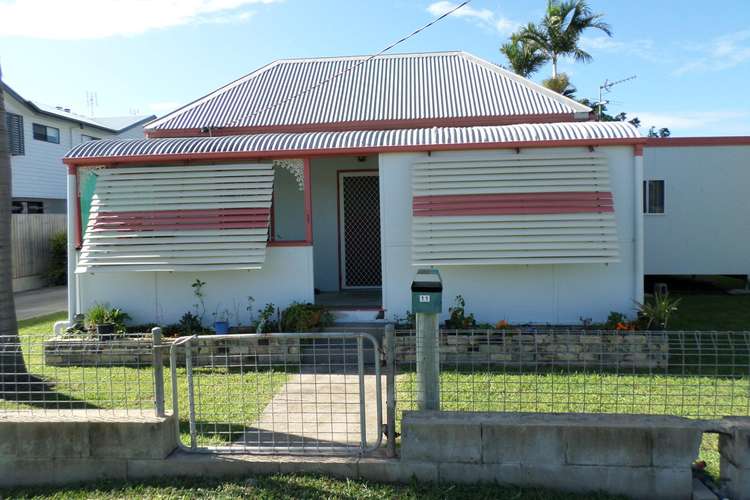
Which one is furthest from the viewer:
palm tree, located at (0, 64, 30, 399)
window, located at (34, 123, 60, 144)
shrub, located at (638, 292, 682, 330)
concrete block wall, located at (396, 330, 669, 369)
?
window, located at (34, 123, 60, 144)

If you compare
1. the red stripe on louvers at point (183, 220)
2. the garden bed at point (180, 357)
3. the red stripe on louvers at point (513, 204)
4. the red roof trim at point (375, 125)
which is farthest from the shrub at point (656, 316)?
the red stripe on louvers at point (183, 220)

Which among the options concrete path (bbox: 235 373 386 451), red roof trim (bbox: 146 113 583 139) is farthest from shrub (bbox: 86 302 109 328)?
red roof trim (bbox: 146 113 583 139)

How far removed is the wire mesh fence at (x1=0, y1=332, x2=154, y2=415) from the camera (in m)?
5.95

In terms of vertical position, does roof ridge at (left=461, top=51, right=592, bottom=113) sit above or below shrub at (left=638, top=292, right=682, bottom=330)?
above

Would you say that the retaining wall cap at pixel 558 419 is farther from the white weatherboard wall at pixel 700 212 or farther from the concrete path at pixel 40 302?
the concrete path at pixel 40 302

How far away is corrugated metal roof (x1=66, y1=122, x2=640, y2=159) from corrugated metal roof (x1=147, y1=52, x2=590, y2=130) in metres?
3.08

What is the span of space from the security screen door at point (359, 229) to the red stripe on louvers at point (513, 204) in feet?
11.4

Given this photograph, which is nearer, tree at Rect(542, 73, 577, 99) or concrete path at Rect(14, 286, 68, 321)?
concrete path at Rect(14, 286, 68, 321)

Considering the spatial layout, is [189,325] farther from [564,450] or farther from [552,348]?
[564,450]

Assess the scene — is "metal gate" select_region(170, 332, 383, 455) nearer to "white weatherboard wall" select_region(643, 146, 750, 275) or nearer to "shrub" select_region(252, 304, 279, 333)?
"shrub" select_region(252, 304, 279, 333)

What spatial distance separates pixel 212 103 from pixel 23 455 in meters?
10.7

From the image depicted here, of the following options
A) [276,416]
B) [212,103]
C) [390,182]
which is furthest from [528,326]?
[212,103]

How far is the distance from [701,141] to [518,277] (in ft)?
23.5

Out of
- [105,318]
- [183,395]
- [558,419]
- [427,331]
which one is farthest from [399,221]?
[558,419]
